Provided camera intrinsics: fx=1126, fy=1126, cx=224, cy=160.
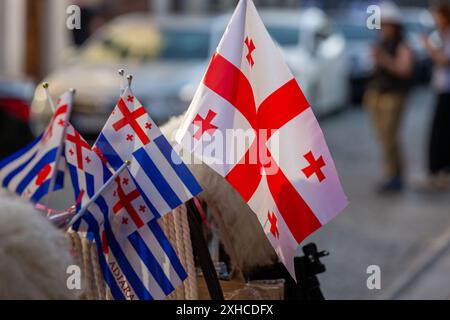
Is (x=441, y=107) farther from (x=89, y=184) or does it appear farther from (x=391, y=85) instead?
(x=89, y=184)

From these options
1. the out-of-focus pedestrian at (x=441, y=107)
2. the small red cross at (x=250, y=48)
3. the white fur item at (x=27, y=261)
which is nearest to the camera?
the white fur item at (x=27, y=261)

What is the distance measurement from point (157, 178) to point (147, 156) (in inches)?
2.9

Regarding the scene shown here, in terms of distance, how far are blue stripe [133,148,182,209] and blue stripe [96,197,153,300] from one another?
16cm

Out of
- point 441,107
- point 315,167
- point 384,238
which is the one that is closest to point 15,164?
point 315,167

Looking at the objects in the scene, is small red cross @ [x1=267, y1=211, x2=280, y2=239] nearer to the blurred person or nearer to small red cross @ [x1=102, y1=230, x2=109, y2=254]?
small red cross @ [x1=102, y1=230, x2=109, y2=254]

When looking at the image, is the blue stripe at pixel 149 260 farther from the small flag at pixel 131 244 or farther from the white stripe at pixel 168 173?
the white stripe at pixel 168 173

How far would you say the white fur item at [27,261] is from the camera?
2273 millimetres

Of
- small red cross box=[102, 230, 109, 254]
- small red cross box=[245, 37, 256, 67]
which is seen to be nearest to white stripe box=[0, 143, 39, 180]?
small red cross box=[102, 230, 109, 254]

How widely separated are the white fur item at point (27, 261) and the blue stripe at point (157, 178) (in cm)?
84

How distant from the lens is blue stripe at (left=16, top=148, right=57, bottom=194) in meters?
3.51

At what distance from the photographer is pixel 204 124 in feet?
10.7

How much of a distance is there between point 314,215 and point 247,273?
1.08 feet

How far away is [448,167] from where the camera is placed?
38.5 feet

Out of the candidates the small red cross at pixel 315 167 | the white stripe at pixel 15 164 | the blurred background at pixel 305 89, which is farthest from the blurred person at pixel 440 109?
the small red cross at pixel 315 167
